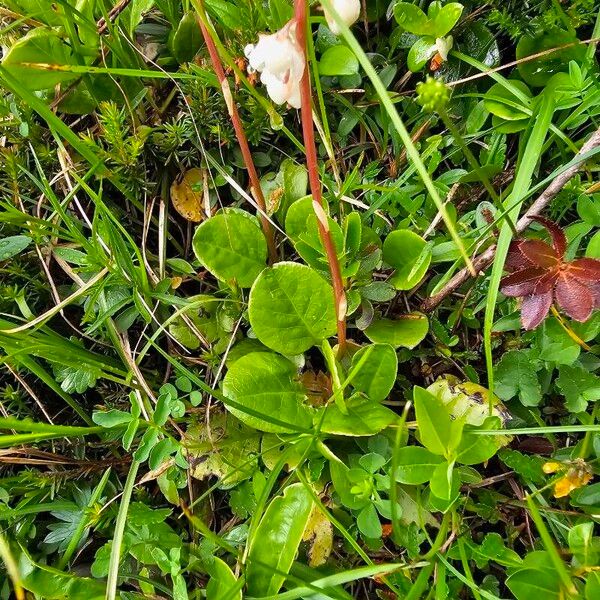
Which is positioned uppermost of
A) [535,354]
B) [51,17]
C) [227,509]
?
[51,17]

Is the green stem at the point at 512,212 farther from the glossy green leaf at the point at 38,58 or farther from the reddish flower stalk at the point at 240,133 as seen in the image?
the glossy green leaf at the point at 38,58

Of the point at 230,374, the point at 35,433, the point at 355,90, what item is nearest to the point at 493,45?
the point at 355,90

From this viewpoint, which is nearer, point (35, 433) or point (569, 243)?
point (35, 433)

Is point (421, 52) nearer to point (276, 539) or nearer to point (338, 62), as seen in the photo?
point (338, 62)

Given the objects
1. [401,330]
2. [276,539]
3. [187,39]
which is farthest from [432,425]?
[187,39]

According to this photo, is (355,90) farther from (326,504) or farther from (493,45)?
(326,504)

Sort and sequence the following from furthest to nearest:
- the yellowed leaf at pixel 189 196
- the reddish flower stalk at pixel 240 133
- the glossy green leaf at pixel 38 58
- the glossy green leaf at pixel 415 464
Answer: the yellowed leaf at pixel 189 196 < the glossy green leaf at pixel 38 58 < the glossy green leaf at pixel 415 464 < the reddish flower stalk at pixel 240 133

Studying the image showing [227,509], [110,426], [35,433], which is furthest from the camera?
[227,509]

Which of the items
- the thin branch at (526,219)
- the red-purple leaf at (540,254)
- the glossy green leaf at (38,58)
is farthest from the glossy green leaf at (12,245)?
the red-purple leaf at (540,254)
